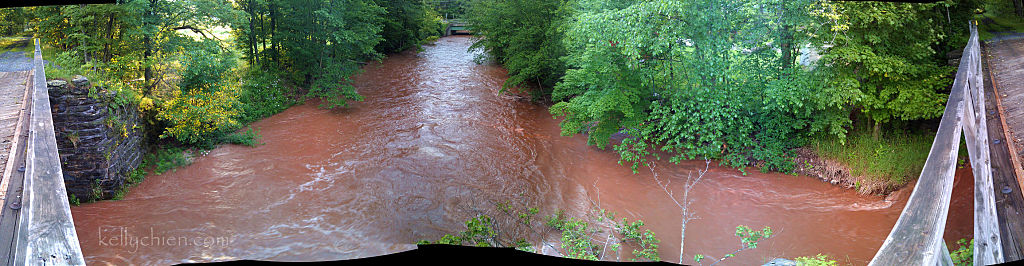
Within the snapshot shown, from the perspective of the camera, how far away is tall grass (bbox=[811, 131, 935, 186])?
4625 mm

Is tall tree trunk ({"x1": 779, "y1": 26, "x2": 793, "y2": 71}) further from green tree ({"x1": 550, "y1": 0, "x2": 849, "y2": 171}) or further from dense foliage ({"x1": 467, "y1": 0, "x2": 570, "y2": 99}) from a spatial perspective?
dense foliage ({"x1": 467, "y1": 0, "x2": 570, "y2": 99})

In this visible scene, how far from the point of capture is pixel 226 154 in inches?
233

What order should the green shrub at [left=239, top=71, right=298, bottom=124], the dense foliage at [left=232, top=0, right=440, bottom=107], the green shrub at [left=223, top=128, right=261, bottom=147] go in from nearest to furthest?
the green shrub at [left=223, top=128, right=261, bottom=147] < the green shrub at [left=239, top=71, right=298, bottom=124] < the dense foliage at [left=232, top=0, right=440, bottom=107]

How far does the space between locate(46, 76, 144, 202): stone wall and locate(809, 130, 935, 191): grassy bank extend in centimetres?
619

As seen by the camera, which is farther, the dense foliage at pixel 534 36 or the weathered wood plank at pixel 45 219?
the dense foliage at pixel 534 36

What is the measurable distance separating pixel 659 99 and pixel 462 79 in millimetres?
5702

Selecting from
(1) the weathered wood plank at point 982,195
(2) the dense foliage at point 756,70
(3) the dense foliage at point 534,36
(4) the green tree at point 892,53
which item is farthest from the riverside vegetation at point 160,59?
(4) the green tree at point 892,53

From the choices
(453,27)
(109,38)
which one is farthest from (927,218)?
(453,27)

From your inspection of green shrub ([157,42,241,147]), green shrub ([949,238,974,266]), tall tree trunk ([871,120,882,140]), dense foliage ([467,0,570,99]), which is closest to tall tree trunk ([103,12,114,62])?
green shrub ([157,42,241,147])

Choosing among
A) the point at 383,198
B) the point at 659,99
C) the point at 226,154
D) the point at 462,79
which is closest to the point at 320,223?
the point at 383,198

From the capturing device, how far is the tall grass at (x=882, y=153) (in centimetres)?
462

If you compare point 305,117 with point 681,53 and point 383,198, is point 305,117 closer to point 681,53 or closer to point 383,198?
point 383,198

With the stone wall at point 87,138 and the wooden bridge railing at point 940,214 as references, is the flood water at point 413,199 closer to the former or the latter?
the stone wall at point 87,138

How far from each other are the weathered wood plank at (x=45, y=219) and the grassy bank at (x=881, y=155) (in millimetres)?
5299
